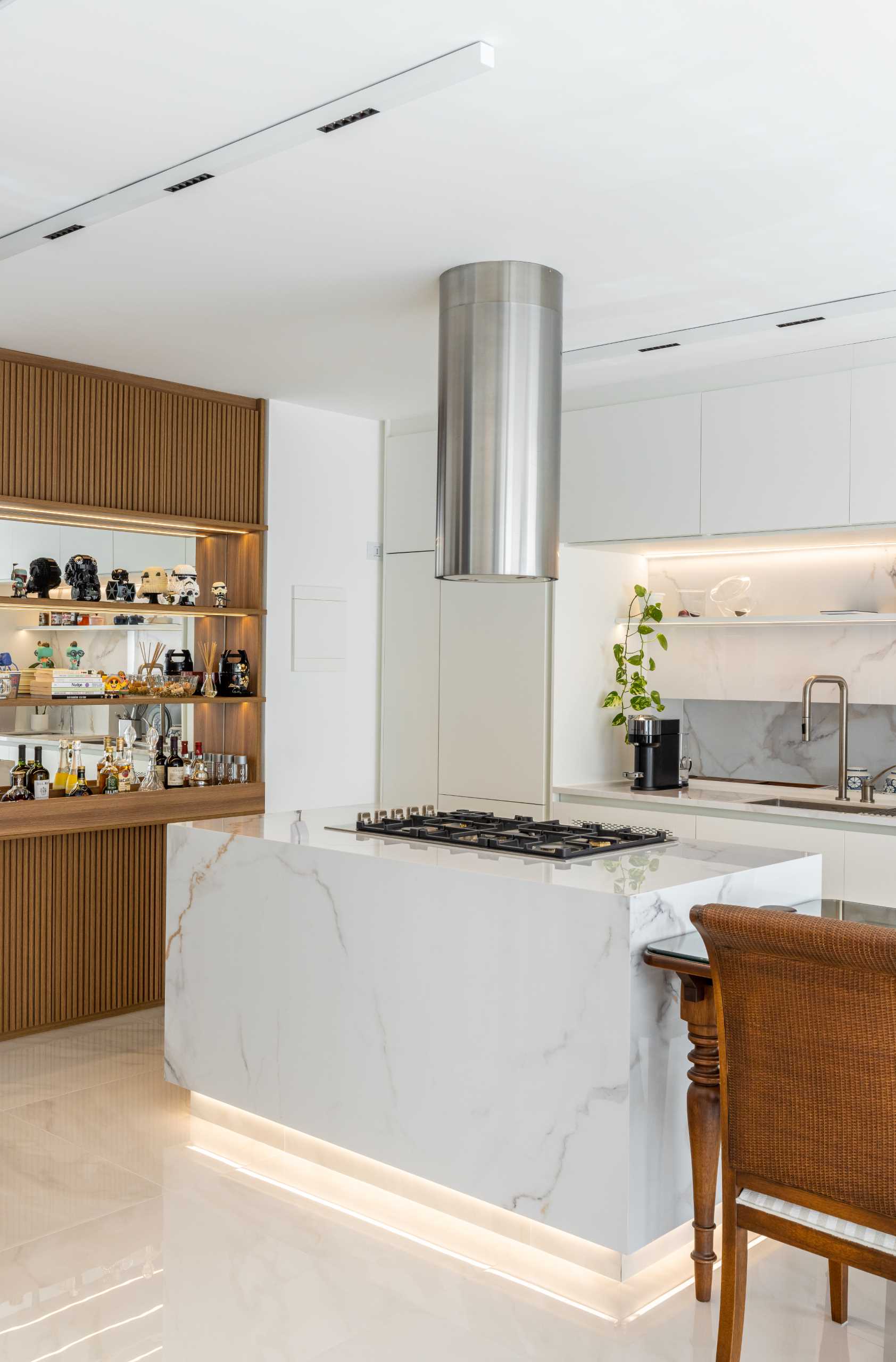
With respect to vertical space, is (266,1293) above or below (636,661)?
below

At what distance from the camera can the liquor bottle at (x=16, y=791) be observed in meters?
4.38

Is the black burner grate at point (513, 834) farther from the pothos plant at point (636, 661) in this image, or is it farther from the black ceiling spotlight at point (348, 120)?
the black ceiling spotlight at point (348, 120)

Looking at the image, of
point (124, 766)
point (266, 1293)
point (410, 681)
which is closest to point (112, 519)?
point (124, 766)

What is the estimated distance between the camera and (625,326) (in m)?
3.95

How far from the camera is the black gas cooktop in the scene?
9.80 feet

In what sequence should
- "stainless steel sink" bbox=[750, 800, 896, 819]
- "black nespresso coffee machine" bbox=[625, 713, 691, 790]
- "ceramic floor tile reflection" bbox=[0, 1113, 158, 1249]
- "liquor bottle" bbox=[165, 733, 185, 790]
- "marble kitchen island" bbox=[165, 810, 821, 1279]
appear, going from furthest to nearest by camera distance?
"liquor bottle" bbox=[165, 733, 185, 790]
"black nespresso coffee machine" bbox=[625, 713, 691, 790]
"stainless steel sink" bbox=[750, 800, 896, 819]
"ceramic floor tile reflection" bbox=[0, 1113, 158, 1249]
"marble kitchen island" bbox=[165, 810, 821, 1279]

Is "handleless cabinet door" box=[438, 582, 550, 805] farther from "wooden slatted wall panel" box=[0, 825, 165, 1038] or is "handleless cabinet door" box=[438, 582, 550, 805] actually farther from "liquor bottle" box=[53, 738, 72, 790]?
"liquor bottle" box=[53, 738, 72, 790]

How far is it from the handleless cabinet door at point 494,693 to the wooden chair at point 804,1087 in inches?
112

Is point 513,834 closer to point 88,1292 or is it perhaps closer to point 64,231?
point 88,1292

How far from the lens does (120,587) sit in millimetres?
4777

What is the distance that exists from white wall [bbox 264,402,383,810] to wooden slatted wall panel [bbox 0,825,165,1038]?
2.22 feet

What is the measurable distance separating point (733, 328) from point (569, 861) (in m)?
2.03

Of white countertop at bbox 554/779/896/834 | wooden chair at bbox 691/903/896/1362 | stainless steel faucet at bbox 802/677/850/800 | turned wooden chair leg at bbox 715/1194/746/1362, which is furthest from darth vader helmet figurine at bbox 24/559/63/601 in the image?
turned wooden chair leg at bbox 715/1194/746/1362

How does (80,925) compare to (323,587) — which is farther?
(323,587)
